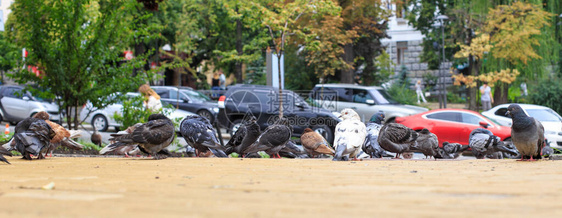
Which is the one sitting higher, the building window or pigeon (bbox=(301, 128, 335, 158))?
the building window

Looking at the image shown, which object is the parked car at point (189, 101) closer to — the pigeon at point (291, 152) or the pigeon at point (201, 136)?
the pigeon at point (291, 152)

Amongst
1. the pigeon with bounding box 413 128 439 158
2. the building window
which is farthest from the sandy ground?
the building window

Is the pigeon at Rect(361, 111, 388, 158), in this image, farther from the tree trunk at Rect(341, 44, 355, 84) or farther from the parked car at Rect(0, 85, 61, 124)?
the tree trunk at Rect(341, 44, 355, 84)

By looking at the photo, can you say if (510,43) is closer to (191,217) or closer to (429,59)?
(429,59)

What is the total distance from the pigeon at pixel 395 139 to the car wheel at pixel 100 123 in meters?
15.7

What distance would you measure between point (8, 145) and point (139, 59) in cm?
541

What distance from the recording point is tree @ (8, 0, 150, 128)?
14.6 metres

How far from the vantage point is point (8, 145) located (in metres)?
10.5

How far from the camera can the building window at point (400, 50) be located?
48.5 meters

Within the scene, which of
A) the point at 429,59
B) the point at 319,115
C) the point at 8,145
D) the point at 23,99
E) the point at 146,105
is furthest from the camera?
the point at 429,59

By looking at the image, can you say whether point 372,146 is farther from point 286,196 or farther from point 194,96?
point 194,96

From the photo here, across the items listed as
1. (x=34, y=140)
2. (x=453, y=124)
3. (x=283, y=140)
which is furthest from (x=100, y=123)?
(x=34, y=140)

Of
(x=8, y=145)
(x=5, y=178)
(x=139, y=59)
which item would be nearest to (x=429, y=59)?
(x=139, y=59)

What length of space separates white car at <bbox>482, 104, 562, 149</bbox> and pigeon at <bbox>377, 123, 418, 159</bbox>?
886 centimetres
